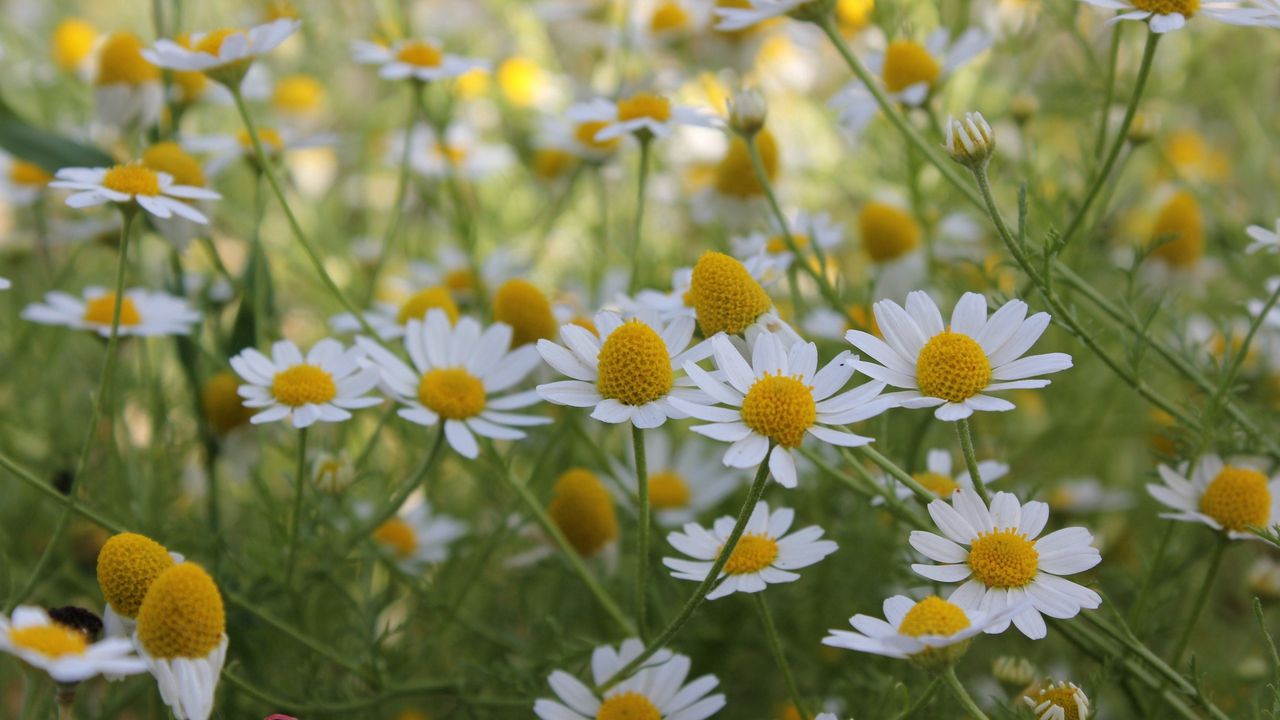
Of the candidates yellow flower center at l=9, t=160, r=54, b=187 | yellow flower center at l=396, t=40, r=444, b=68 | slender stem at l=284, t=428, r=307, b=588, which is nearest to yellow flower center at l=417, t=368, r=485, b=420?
slender stem at l=284, t=428, r=307, b=588

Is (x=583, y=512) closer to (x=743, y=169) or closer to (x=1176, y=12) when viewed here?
(x=743, y=169)

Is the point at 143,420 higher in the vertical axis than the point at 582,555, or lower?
lower

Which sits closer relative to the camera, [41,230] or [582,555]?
[582,555]

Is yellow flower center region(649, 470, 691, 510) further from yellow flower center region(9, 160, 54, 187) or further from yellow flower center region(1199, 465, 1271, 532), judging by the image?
yellow flower center region(9, 160, 54, 187)

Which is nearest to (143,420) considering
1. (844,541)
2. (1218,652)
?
(844,541)

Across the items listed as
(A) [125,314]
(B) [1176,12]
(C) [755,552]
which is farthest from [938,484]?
(A) [125,314]

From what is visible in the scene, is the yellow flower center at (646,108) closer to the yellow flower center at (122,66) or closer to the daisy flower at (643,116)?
the daisy flower at (643,116)

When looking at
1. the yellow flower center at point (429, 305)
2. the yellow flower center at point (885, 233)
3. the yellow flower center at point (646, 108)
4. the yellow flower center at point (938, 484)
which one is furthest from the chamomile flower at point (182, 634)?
the yellow flower center at point (885, 233)

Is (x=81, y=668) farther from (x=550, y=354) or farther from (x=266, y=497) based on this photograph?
(x=266, y=497)
